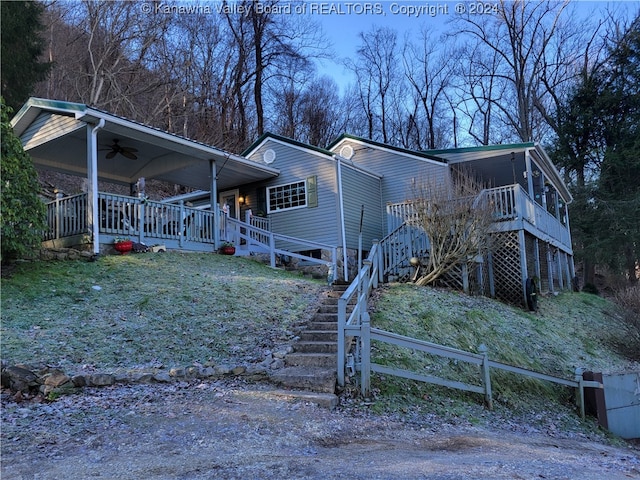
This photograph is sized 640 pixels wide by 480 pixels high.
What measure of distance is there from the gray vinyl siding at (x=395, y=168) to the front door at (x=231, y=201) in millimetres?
4441

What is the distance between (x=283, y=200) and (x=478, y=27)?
23405 mm

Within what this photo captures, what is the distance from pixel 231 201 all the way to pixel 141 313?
10.2 meters

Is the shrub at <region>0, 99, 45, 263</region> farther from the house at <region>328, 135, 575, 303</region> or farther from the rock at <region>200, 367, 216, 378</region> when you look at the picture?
the house at <region>328, 135, 575, 303</region>

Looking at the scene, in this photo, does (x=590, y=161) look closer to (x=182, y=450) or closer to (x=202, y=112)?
(x=202, y=112)

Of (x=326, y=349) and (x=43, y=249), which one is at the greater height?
(x=43, y=249)

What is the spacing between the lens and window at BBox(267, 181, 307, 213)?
15449mm

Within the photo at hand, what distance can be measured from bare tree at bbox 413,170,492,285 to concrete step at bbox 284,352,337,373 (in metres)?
5.38

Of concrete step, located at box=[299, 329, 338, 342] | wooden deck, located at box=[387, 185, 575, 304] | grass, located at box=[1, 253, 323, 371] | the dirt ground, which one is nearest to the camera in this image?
the dirt ground

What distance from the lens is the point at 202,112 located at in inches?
1097

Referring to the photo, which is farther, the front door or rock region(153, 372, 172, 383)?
the front door

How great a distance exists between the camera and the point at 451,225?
10.7 metres

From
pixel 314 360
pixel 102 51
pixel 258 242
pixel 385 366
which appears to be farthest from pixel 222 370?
pixel 102 51

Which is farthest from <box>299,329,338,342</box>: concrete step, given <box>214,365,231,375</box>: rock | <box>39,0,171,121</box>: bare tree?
<box>39,0,171,121</box>: bare tree

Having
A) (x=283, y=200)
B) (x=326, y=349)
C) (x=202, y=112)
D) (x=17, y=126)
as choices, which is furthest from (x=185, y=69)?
(x=326, y=349)
